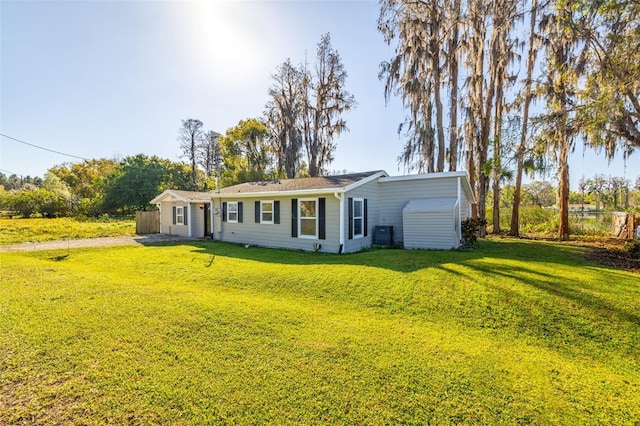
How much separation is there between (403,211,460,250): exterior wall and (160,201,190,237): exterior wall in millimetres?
12332

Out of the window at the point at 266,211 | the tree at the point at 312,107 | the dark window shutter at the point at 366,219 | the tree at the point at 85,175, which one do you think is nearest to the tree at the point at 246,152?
the tree at the point at 312,107

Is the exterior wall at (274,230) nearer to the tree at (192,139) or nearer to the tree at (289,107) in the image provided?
the tree at (289,107)

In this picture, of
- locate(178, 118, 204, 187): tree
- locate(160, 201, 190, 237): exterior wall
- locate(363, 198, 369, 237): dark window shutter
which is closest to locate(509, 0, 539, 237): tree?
locate(363, 198, 369, 237): dark window shutter

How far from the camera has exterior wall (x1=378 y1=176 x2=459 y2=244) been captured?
10.5 meters

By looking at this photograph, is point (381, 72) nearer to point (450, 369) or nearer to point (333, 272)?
point (333, 272)

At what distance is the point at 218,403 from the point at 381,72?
16.4 meters

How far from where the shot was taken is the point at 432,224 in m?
9.88

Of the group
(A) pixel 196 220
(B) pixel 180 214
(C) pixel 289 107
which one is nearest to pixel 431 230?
(A) pixel 196 220

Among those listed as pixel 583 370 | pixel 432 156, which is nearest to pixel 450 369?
pixel 583 370

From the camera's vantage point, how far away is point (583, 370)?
9.78ft

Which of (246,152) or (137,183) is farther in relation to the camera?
(137,183)

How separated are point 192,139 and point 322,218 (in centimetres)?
3031

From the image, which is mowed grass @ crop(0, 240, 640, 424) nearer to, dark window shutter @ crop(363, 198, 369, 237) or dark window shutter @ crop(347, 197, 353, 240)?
dark window shutter @ crop(347, 197, 353, 240)

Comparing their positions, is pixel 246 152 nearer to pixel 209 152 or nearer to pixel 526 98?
pixel 209 152
